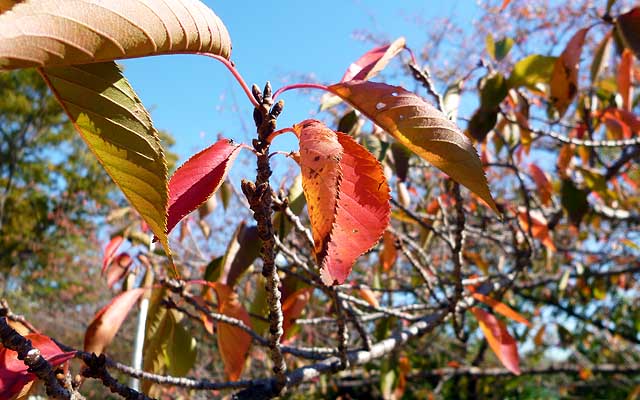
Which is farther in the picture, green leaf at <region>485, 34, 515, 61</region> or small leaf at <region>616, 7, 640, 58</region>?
green leaf at <region>485, 34, 515, 61</region>

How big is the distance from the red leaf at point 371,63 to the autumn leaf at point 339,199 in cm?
38

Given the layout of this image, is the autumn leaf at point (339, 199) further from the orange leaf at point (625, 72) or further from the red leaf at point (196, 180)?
the orange leaf at point (625, 72)

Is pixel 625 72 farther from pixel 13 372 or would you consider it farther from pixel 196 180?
pixel 13 372

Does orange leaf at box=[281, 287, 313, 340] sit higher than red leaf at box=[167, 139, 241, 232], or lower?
lower

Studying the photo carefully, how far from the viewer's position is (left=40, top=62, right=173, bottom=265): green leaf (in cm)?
39

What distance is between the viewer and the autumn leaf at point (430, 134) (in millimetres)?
474

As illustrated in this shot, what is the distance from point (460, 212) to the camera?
99cm

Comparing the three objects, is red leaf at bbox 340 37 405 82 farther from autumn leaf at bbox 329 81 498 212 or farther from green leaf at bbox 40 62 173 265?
green leaf at bbox 40 62 173 265

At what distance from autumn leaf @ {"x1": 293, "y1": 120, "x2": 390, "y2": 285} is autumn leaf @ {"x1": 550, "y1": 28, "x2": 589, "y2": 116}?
104 cm

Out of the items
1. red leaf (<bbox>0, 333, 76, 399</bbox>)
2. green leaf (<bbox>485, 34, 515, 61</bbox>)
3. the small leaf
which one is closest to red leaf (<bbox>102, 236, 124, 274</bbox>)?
red leaf (<bbox>0, 333, 76, 399</bbox>)

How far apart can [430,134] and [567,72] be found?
39.0 inches

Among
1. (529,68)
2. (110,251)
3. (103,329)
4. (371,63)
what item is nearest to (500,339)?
(529,68)

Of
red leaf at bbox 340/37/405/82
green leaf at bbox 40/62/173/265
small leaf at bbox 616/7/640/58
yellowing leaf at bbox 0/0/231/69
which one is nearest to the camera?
yellowing leaf at bbox 0/0/231/69

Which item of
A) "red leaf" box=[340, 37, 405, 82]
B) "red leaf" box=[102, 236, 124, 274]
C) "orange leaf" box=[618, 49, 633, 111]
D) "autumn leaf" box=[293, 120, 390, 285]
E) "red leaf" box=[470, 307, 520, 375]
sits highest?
"orange leaf" box=[618, 49, 633, 111]
